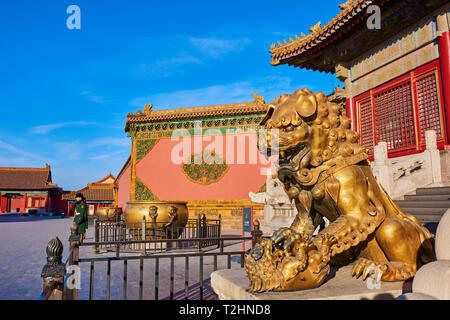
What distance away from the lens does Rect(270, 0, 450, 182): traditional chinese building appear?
7.07 metres

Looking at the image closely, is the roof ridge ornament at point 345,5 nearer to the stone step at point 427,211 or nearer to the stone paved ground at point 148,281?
the stone step at point 427,211

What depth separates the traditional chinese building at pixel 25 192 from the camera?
118 feet

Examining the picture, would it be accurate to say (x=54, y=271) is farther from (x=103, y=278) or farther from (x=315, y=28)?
(x=315, y=28)

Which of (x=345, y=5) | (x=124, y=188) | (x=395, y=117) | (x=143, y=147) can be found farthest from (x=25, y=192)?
(x=395, y=117)

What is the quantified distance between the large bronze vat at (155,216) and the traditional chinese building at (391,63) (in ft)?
18.4

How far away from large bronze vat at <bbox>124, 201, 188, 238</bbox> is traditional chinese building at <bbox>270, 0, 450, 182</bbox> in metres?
5.61

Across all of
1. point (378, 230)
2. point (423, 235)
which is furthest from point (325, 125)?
point (423, 235)

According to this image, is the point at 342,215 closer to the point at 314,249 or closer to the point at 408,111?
the point at 314,249

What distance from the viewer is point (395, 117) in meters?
8.34

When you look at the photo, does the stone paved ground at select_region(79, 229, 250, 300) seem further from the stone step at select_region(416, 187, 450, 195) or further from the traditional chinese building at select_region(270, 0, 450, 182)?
the traditional chinese building at select_region(270, 0, 450, 182)

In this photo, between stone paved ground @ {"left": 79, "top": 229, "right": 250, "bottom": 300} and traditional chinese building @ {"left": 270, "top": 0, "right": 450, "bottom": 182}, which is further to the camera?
traditional chinese building @ {"left": 270, "top": 0, "right": 450, "bottom": 182}

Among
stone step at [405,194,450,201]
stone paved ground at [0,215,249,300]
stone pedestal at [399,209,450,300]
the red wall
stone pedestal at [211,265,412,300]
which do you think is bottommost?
stone paved ground at [0,215,249,300]

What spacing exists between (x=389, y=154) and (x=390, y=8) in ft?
11.8

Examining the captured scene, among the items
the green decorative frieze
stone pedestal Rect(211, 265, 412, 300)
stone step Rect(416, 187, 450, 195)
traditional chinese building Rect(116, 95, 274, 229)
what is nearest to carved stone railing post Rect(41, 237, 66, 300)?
stone pedestal Rect(211, 265, 412, 300)
